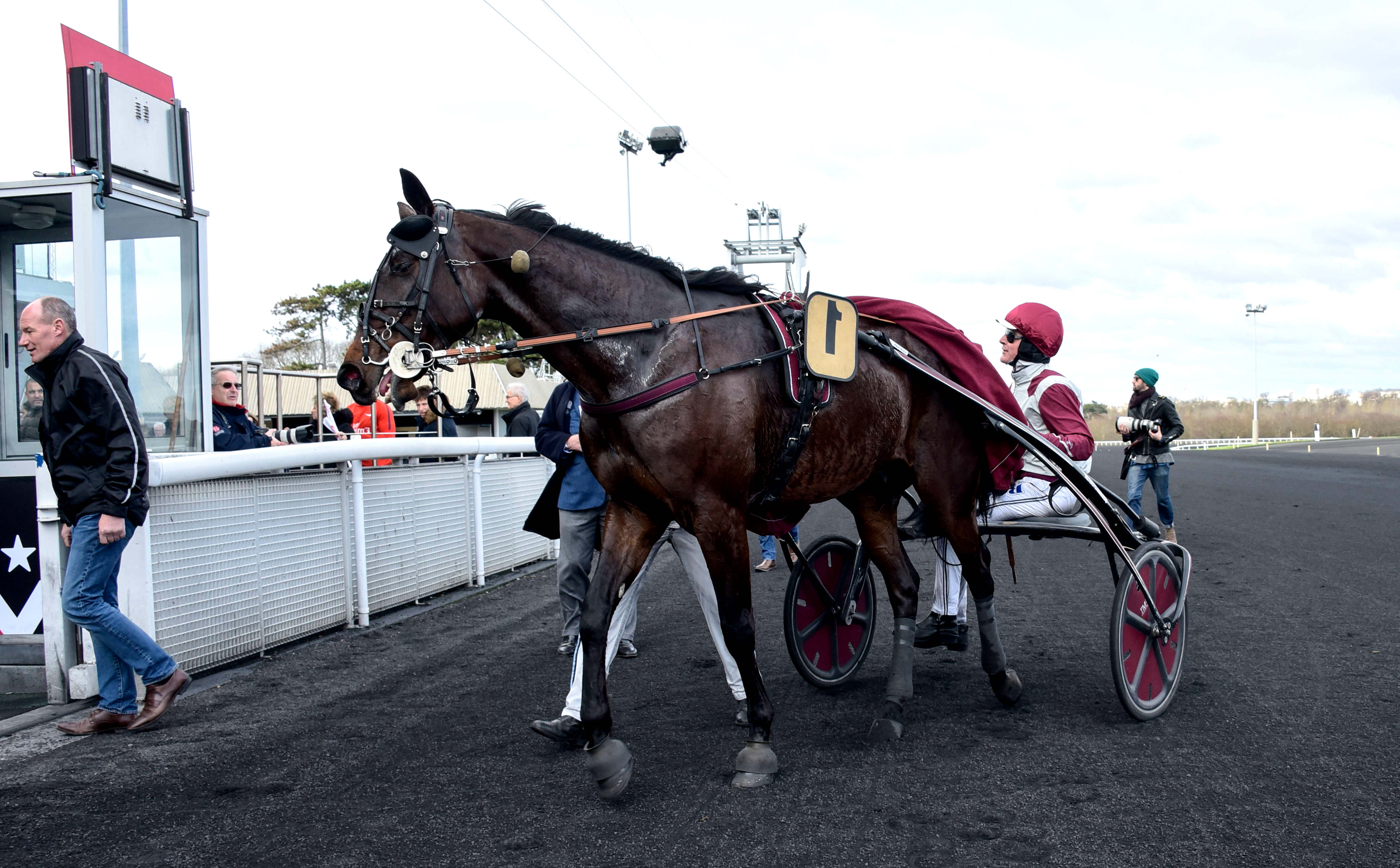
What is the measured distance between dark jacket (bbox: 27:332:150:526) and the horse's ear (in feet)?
6.03

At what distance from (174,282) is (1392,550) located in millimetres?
10477

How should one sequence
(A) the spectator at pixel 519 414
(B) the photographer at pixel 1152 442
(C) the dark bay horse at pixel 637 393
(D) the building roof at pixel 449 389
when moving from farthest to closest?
(D) the building roof at pixel 449 389, (B) the photographer at pixel 1152 442, (A) the spectator at pixel 519 414, (C) the dark bay horse at pixel 637 393

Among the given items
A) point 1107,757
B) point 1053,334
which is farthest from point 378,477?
point 1107,757

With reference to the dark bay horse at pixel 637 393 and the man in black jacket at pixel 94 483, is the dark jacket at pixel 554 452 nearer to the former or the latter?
the dark bay horse at pixel 637 393

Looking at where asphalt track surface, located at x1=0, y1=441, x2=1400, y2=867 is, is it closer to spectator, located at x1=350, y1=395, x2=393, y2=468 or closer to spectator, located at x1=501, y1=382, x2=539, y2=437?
spectator, located at x1=501, y1=382, x2=539, y2=437

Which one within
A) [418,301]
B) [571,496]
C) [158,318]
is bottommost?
[571,496]

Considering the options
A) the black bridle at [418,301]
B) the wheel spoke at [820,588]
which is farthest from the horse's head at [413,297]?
the wheel spoke at [820,588]

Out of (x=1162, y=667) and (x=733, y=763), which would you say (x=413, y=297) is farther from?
(x=1162, y=667)

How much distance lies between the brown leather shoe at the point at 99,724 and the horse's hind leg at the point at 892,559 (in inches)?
129

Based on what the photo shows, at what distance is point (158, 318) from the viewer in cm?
638

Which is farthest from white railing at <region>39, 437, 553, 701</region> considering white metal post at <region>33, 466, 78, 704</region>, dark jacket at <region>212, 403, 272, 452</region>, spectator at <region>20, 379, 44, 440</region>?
spectator at <region>20, 379, 44, 440</region>

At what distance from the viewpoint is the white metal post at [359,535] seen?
6703mm

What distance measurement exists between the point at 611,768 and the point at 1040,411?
2781mm

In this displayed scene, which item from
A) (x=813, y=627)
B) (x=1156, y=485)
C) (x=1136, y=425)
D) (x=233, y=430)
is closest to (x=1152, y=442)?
(x=1156, y=485)
